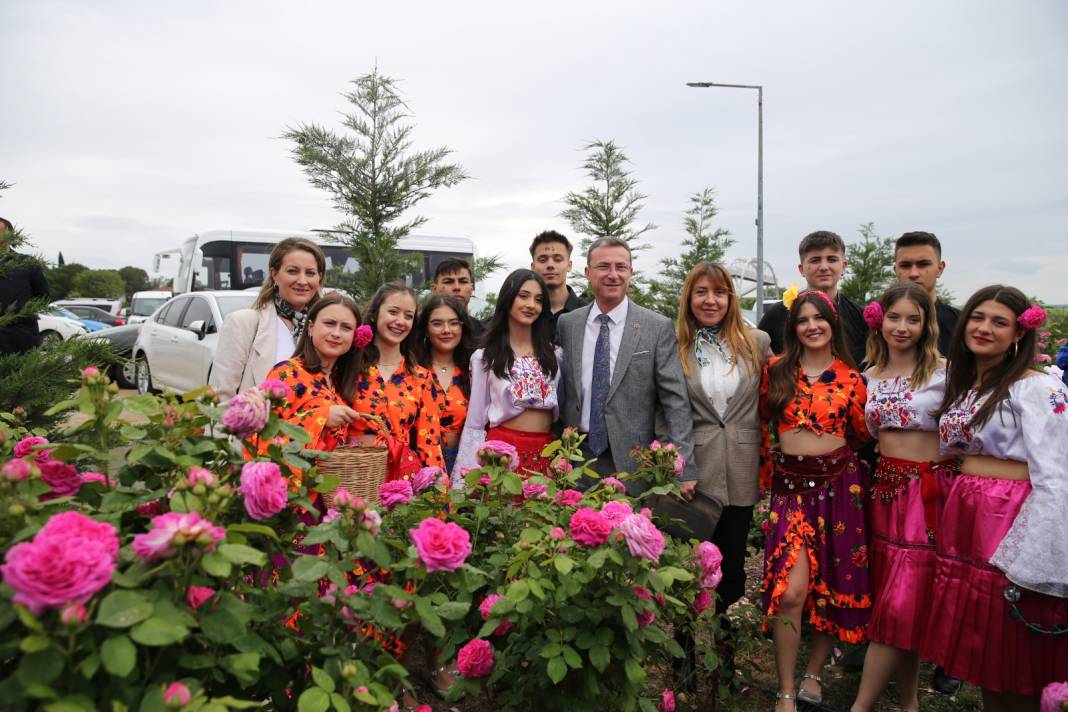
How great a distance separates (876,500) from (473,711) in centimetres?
206

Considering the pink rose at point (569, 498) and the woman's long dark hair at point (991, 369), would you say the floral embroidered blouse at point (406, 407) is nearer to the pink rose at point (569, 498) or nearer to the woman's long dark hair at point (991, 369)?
the pink rose at point (569, 498)

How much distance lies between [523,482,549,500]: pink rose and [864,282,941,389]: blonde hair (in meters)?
1.88

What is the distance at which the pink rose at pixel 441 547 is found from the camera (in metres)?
1.55

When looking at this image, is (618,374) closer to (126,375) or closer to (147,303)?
(126,375)

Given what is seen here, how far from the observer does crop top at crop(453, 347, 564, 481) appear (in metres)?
3.58

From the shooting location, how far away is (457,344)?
3969 millimetres

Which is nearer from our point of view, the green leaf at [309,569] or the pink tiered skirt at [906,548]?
the green leaf at [309,569]

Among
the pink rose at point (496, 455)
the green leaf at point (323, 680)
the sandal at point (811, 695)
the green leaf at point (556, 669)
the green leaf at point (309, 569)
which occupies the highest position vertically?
the pink rose at point (496, 455)

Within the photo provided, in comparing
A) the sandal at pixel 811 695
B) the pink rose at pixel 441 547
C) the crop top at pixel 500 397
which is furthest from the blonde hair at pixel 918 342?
the pink rose at pixel 441 547

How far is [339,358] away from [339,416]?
0.45m

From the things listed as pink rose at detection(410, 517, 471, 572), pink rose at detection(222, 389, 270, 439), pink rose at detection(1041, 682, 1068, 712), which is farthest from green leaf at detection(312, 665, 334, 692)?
pink rose at detection(1041, 682, 1068, 712)

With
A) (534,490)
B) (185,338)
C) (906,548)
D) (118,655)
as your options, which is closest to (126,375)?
(185,338)

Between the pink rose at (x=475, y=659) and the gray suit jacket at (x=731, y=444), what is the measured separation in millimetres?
1750

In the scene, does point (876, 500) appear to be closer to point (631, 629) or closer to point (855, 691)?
point (855, 691)
